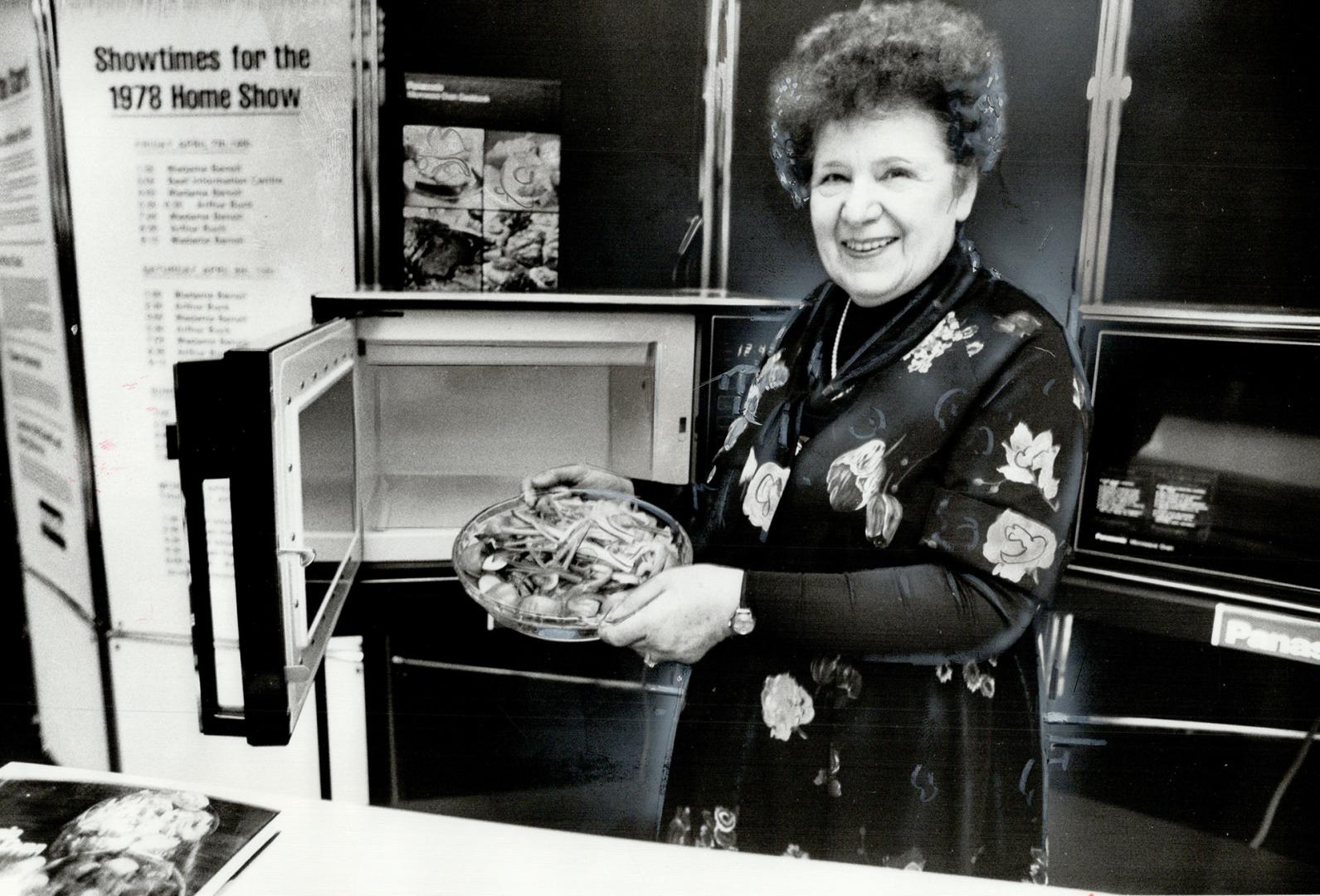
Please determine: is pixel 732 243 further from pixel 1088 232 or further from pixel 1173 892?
pixel 1173 892

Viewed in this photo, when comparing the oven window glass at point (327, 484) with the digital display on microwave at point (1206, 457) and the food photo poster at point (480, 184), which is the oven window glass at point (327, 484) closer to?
the food photo poster at point (480, 184)

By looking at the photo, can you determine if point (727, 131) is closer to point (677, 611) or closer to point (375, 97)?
point (375, 97)

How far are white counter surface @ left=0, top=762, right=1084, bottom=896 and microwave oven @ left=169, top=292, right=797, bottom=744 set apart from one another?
21 cm

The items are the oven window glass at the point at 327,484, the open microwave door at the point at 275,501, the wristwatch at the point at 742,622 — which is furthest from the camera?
the wristwatch at the point at 742,622

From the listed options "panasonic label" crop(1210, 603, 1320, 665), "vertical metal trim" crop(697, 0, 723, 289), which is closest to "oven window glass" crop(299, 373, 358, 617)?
"vertical metal trim" crop(697, 0, 723, 289)

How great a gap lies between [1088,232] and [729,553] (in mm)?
660

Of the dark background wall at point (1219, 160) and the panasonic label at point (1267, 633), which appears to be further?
the panasonic label at point (1267, 633)

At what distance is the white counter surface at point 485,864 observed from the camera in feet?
3.90

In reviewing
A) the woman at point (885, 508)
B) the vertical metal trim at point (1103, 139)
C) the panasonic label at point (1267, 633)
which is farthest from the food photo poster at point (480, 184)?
the panasonic label at point (1267, 633)

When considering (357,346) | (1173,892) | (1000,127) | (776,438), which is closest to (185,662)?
(357,346)

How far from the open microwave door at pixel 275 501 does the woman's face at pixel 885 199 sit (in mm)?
682

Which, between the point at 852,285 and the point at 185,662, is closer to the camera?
the point at 852,285

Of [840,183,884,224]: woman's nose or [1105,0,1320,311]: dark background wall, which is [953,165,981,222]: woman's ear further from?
[1105,0,1320,311]: dark background wall

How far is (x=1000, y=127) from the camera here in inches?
43.8
